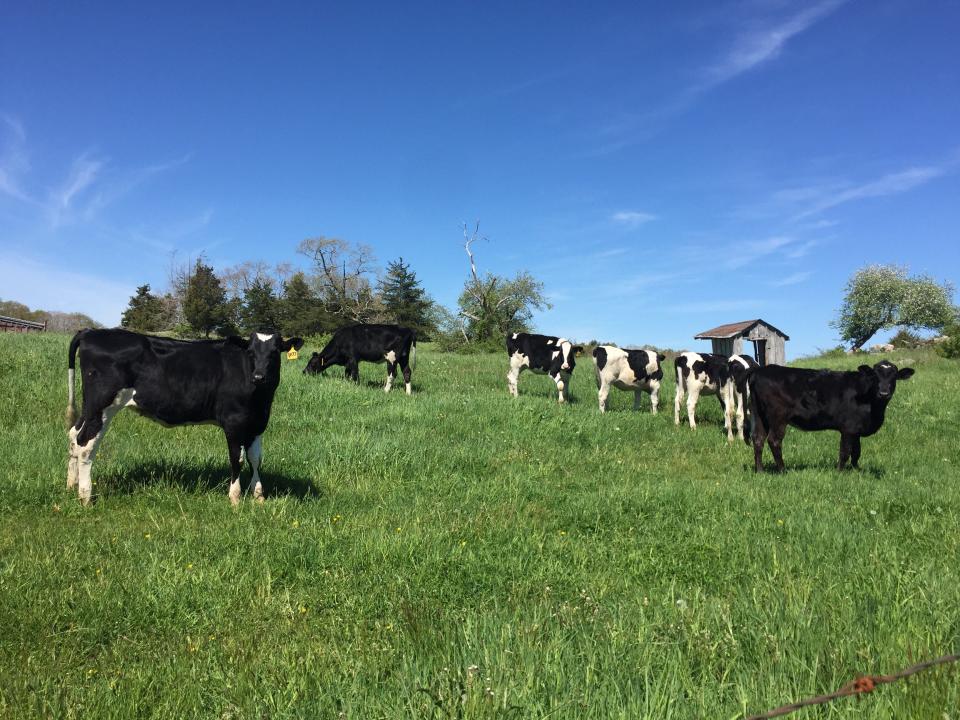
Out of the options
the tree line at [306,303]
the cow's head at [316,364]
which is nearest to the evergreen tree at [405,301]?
the tree line at [306,303]

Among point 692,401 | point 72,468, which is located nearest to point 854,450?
point 692,401

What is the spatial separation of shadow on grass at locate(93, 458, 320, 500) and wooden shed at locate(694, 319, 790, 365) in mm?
49220

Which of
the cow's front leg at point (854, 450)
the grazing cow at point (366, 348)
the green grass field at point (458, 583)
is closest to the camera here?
the green grass field at point (458, 583)

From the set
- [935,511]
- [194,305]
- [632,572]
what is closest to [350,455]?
[632,572]

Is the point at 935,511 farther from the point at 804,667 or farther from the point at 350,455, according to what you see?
the point at 350,455

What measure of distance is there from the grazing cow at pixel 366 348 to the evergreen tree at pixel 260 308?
167ft

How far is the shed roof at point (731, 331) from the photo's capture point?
2053 inches

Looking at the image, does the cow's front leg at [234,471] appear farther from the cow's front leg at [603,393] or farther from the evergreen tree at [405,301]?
the evergreen tree at [405,301]

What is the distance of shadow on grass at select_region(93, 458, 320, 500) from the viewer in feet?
25.8

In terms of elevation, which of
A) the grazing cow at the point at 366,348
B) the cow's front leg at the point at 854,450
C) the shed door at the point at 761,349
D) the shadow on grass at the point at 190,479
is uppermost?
the shed door at the point at 761,349

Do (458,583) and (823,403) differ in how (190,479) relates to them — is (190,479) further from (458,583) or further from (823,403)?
(823,403)

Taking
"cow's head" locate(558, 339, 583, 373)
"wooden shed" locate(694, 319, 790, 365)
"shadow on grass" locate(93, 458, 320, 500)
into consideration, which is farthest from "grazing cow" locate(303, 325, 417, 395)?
"wooden shed" locate(694, 319, 790, 365)

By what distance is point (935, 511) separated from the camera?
731cm

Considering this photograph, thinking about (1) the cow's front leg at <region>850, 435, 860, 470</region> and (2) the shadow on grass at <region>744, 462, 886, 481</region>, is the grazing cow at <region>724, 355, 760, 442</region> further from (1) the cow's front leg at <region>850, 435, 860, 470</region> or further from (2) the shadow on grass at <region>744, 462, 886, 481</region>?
(1) the cow's front leg at <region>850, 435, 860, 470</region>
